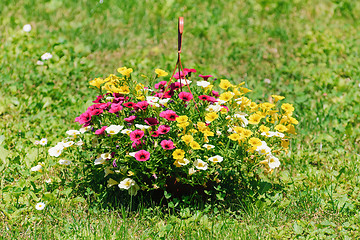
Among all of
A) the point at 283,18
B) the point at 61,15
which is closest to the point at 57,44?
the point at 61,15

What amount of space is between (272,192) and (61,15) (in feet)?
13.7

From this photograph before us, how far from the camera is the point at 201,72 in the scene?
4.74 m

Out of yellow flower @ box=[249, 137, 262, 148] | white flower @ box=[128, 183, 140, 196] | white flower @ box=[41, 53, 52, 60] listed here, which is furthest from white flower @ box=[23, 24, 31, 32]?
yellow flower @ box=[249, 137, 262, 148]

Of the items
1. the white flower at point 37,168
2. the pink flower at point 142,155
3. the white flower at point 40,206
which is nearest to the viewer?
the pink flower at point 142,155

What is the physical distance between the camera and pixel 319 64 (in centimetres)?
509

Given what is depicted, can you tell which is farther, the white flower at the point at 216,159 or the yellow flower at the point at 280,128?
the yellow flower at the point at 280,128

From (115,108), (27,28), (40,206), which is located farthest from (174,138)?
(27,28)

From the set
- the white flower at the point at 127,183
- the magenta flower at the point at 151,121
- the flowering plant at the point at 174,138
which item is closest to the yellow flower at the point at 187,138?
the flowering plant at the point at 174,138

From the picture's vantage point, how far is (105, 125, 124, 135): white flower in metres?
2.69

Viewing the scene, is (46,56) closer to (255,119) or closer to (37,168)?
(37,168)

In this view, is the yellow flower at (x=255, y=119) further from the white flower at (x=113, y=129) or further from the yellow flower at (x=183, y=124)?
the white flower at (x=113, y=129)

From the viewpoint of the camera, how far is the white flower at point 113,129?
2.69 m

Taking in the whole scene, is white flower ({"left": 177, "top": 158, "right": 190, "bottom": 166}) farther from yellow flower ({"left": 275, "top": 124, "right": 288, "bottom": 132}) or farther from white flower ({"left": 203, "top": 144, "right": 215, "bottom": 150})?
yellow flower ({"left": 275, "top": 124, "right": 288, "bottom": 132})

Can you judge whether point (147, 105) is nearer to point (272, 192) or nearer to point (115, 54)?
point (272, 192)
